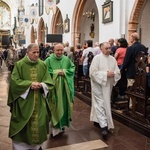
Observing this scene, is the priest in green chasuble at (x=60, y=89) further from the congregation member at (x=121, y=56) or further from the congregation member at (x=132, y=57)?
the congregation member at (x=121, y=56)

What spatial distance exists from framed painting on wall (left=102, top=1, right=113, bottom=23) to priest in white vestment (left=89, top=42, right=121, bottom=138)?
628 cm

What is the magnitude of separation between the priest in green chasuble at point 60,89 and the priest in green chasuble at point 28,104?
0.83 m

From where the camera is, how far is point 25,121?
3219 millimetres

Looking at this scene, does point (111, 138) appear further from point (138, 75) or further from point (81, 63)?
point (81, 63)

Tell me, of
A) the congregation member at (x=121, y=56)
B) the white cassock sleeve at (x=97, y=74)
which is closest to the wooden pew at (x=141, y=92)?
the white cassock sleeve at (x=97, y=74)

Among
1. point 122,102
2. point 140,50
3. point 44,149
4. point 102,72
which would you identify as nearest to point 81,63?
point 122,102

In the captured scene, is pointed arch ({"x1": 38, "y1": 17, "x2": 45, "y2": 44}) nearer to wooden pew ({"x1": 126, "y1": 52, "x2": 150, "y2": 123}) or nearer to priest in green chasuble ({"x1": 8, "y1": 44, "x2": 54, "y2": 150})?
wooden pew ({"x1": 126, "y1": 52, "x2": 150, "y2": 123})

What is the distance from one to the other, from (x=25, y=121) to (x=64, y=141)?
108 cm

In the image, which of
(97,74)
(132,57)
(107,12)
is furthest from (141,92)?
(107,12)

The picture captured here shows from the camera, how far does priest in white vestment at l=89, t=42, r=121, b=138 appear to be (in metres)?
4.27

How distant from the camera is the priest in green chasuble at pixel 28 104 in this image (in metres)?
3.23

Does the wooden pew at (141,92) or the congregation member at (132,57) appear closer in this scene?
the wooden pew at (141,92)

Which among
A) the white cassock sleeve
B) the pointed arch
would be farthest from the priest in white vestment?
the pointed arch

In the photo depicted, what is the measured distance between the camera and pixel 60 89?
425 centimetres
